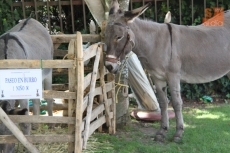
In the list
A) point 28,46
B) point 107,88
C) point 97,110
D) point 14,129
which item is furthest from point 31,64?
point 107,88

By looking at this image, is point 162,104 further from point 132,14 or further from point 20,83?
point 20,83

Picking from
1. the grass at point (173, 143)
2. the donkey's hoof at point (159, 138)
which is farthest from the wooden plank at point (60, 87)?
the donkey's hoof at point (159, 138)

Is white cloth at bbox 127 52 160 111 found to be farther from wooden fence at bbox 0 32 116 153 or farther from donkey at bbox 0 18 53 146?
wooden fence at bbox 0 32 116 153

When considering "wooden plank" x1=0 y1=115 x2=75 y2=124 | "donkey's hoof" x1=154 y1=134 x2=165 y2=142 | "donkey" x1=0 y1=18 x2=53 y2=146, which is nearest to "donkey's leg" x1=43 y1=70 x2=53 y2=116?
"donkey" x1=0 y1=18 x2=53 y2=146

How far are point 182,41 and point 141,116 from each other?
5.12 ft

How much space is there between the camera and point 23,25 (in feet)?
18.2

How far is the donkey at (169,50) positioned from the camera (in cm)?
481

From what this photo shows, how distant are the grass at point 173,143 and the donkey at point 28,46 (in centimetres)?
102

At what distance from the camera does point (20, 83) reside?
12.2ft

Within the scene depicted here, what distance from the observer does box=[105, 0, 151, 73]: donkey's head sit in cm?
477

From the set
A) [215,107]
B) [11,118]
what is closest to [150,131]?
[215,107]

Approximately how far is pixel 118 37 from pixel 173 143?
62.8 inches

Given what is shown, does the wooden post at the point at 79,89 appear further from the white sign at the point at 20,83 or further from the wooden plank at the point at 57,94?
the white sign at the point at 20,83

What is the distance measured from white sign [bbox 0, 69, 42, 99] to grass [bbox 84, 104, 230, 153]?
53.9 inches
